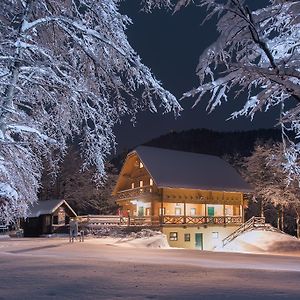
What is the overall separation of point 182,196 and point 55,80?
3749cm

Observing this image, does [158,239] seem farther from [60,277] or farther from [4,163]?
[4,163]

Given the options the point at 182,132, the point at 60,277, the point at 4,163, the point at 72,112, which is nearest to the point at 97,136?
the point at 72,112

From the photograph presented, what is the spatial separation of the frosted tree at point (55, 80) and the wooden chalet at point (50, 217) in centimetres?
3814

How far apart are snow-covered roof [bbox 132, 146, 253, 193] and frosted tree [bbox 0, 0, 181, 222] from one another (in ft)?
110

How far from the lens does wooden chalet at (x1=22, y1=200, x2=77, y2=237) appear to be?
46.5 meters

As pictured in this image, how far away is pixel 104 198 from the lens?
57625mm

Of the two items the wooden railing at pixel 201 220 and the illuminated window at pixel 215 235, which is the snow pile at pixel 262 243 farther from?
the wooden railing at pixel 201 220

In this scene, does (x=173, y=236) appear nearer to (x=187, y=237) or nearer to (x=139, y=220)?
(x=187, y=237)

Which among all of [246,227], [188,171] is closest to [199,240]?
[246,227]

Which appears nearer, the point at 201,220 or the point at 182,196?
the point at 201,220

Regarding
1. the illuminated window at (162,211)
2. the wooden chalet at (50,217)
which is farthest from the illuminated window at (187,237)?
the wooden chalet at (50,217)

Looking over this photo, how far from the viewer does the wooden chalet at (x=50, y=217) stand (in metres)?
46.5

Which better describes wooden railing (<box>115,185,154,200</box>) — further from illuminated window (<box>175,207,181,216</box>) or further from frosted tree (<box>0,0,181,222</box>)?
frosted tree (<box>0,0,181,222</box>)

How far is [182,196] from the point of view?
148 ft
